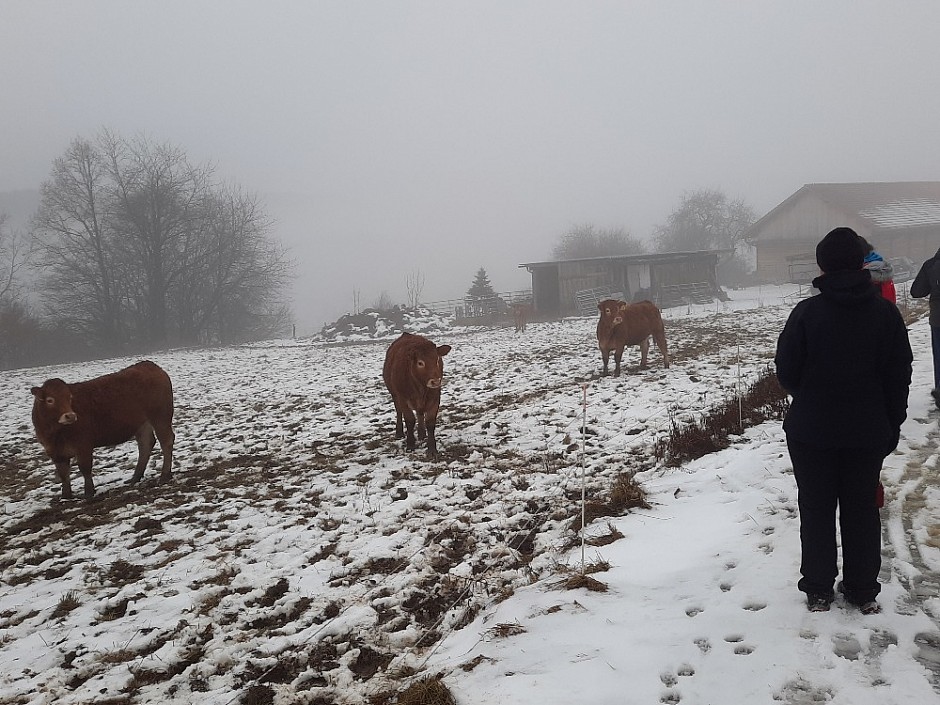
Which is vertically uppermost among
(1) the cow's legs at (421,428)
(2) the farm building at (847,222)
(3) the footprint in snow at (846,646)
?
(2) the farm building at (847,222)

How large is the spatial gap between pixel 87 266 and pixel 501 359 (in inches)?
1213

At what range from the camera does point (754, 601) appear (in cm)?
311

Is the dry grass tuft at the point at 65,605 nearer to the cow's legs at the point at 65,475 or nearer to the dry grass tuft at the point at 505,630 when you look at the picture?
the cow's legs at the point at 65,475

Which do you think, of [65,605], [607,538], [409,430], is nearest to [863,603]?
[607,538]

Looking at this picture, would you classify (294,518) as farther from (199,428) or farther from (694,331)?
(694,331)

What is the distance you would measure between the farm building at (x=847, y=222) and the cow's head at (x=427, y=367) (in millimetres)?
37967

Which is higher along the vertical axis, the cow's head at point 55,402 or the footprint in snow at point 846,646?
the cow's head at point 55,402

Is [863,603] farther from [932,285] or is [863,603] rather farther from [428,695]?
[932,285]

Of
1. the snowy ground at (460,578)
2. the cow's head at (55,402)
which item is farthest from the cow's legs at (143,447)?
the cow's head at (55,402)

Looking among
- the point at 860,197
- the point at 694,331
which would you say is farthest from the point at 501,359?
the point at 860,197

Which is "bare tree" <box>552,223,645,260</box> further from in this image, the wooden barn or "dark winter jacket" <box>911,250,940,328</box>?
"dark winter jacket" <box>911,250,940,328</box>

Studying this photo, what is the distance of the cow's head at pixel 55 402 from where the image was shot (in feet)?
21.1

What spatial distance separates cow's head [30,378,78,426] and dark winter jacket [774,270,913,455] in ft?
24.9

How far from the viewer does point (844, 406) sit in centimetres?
268
